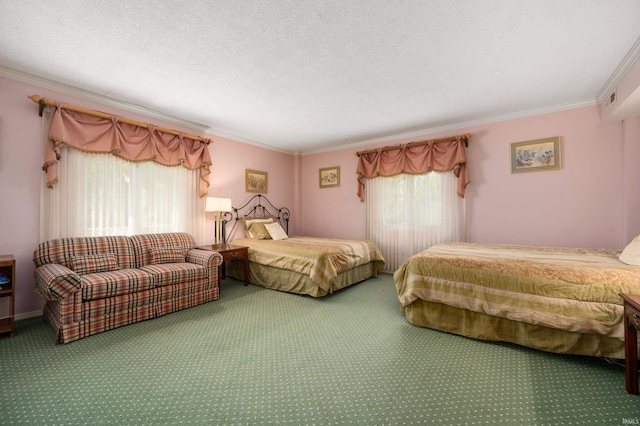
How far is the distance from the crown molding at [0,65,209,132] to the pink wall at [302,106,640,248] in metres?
4.09

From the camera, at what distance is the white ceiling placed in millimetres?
1956

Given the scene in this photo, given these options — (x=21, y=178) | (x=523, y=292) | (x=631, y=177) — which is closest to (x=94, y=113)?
(x=21, y=178)

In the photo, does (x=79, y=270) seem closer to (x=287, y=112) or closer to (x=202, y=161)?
(x=202, y=161)

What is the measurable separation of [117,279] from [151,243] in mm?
928

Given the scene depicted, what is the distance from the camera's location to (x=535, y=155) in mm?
3824

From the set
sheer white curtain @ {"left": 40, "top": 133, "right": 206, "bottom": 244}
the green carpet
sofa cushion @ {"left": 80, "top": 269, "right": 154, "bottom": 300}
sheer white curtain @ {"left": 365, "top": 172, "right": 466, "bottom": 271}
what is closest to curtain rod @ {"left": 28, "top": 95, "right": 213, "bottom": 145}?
sheer white curtain @ {"left": 40, "top": 133, "right": 206, "bottom": 244}

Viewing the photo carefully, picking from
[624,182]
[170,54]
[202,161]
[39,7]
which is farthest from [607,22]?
[202,161]

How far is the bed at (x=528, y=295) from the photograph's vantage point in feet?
6.58

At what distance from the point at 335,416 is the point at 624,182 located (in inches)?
169

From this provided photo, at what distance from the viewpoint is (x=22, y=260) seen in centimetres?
292

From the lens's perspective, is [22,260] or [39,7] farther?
[22,260]

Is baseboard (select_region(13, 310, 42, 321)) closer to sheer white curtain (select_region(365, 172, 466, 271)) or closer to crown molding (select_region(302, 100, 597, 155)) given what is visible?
sheer white curtain (select_region(365, 172, 466, 271))

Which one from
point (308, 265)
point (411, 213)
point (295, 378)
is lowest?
point (295, 378)

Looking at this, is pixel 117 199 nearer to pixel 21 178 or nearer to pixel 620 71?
pixel 21 178
